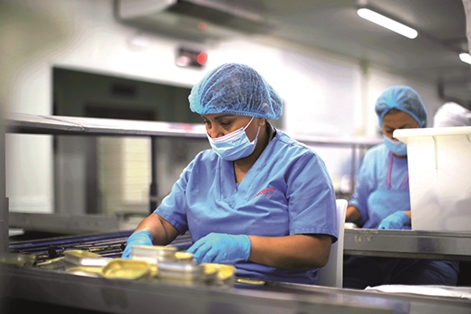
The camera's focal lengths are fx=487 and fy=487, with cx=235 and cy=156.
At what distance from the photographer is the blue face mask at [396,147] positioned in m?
2.41

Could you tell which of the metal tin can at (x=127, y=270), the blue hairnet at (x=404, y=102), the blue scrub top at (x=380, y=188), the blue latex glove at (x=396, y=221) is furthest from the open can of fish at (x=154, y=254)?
the blue hairnet at (x=404, y=102)

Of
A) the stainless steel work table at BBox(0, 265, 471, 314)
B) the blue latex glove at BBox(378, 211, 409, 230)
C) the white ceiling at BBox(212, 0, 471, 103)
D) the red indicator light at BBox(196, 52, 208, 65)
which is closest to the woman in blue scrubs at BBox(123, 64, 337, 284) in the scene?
the stainless steel work table at BBox(0, 265, 471, 314)

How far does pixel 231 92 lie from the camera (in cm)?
152

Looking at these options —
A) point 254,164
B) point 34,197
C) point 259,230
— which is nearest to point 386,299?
point 259,230

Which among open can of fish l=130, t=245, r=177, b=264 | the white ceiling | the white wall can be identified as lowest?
open can of fish l=130, t=245, r=177, b=264

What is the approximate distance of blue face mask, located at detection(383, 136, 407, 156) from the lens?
241cm

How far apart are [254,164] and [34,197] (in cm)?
322

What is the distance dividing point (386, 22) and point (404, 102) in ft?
10.4

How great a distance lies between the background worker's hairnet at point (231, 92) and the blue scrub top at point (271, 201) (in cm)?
15

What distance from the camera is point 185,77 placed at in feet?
18.9

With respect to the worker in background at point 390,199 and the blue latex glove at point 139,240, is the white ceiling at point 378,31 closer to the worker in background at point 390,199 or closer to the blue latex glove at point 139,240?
the worker in background at point 390,199

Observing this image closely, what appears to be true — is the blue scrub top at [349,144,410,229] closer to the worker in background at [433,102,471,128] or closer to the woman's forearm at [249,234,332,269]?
the worker in background at [433,102,471,128]

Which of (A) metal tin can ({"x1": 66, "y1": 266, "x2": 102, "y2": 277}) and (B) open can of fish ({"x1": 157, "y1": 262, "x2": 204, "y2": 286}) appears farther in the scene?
(A) metal tin can ({"x1": 66, "y1": 266, "x2": 102, "y2": 277})

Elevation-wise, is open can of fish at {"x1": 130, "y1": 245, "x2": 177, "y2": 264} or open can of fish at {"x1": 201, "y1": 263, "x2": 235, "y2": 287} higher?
open can of fish at {"x1": 130, "y1": 245, "x2": 177, "y2": 264}
